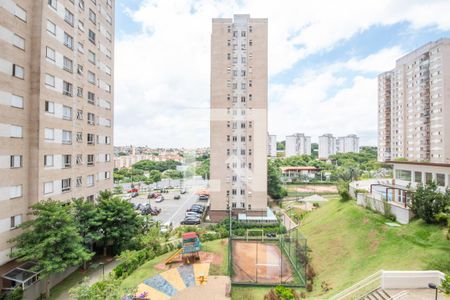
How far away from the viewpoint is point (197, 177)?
52156 mm

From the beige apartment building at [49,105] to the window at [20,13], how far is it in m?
0.05

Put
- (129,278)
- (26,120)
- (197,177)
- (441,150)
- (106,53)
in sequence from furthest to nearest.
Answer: (197,177) → (441,150) → (106,53) → (129,278) → (26,120)

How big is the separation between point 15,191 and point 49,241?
12.2 ft

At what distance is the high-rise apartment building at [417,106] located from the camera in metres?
40.3

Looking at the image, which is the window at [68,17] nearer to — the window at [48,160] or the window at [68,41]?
the window at [68,41]

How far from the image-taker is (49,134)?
47.4 feet

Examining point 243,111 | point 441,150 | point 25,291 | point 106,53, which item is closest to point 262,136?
point 243,111

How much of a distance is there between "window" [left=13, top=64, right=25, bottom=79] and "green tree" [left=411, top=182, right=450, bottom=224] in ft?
83.2

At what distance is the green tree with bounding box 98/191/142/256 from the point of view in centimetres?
1603

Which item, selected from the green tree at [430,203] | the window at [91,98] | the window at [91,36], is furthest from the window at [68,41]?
the green tree at [430,203]

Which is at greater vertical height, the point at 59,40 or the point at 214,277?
the point at 59,40

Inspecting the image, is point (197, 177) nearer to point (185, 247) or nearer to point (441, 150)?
point (185, 247)

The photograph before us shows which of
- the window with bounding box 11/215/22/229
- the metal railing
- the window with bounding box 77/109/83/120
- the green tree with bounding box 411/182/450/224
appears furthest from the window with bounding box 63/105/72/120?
the green tree with bounding box 411/182/450/224

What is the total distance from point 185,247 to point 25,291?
8.86 metres
